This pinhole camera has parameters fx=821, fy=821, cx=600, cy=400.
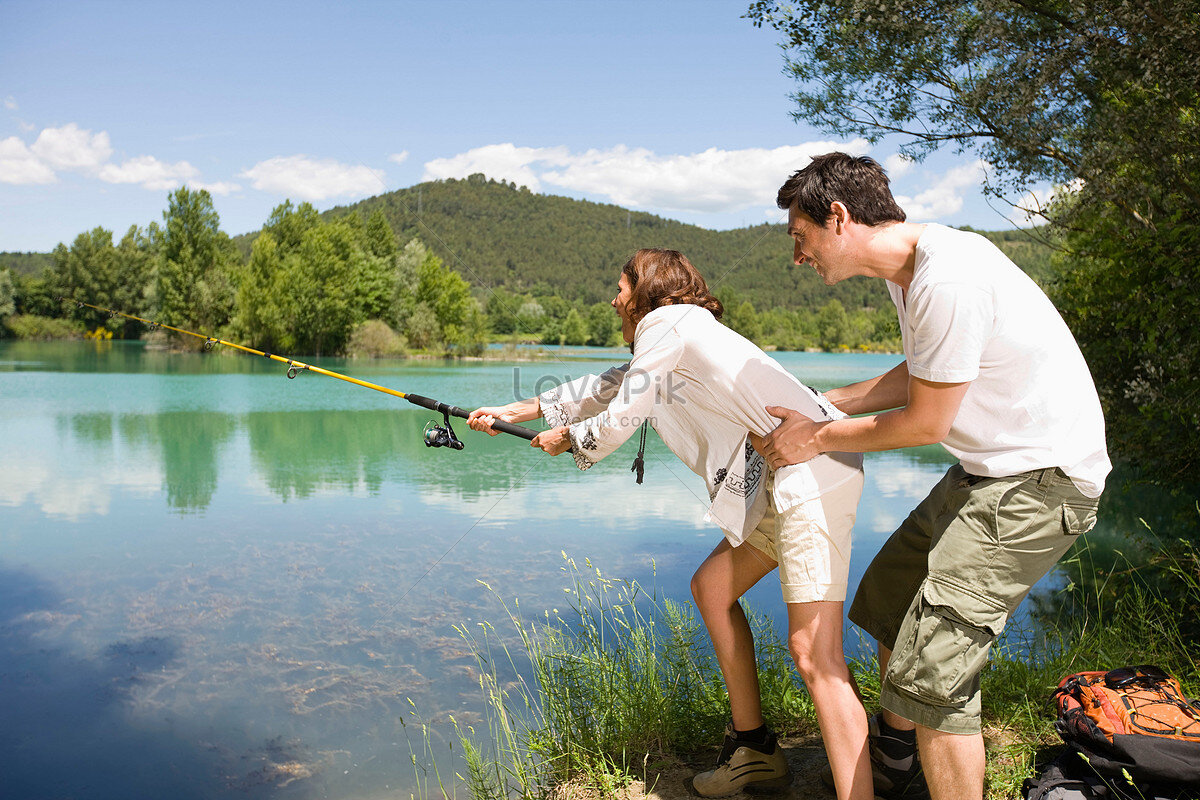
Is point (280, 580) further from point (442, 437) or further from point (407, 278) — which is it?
point (407, 278)

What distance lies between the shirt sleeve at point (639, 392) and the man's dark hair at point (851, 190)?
0.61 meters

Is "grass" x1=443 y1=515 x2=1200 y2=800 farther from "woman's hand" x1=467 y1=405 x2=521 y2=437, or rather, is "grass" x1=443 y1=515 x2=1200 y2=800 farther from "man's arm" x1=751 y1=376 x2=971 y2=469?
"man's arm" x1=751 y1=376 x2=971 y2=469

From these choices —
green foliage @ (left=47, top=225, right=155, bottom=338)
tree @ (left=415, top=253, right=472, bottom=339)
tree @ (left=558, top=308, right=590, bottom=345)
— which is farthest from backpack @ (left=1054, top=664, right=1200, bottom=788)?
green foliage @ (left=47, top=225, right=155, bottom=338)

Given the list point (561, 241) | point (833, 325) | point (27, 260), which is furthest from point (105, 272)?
point (833, 325)

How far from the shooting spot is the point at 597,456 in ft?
Result: 9.20

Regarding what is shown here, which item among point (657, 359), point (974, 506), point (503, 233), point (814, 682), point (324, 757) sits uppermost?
point (503, 233)

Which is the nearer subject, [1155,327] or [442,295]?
[1155,327]

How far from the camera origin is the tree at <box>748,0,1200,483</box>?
6133 millimetres

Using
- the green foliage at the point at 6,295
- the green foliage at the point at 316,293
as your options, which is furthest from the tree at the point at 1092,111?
the green foliage at the point at 6,295

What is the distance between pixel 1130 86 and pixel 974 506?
585 centimetres

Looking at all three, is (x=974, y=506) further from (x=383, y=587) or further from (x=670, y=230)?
(x=670, y=230)

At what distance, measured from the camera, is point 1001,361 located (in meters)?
2.01

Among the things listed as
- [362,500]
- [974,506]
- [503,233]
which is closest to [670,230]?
[503,233]

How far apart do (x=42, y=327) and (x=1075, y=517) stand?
272ft
